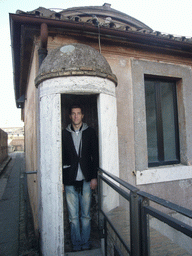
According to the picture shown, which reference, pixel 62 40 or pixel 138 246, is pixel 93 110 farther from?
pixel 138 246

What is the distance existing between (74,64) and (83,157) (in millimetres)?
1319

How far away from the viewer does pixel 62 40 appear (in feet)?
10.8

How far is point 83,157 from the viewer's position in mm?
2756

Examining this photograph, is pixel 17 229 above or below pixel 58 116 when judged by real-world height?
below

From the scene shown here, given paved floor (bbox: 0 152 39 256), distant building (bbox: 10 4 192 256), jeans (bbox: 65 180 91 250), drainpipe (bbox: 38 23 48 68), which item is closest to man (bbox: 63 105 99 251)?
jeans (bbox: 65 180 91 250)

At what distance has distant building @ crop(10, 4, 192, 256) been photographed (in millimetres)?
2428

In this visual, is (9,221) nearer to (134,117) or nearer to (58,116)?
(58,116)

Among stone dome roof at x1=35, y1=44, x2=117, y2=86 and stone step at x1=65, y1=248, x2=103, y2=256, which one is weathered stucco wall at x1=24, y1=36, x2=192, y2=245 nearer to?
stone dome roof at x1=35, y1=44, x2=117, y2=86

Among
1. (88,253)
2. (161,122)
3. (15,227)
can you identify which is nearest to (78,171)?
(88,253)

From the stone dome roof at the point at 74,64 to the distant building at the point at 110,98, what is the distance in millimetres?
13

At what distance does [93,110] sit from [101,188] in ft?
5.19

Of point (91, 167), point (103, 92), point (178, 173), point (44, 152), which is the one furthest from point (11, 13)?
point (178, 173)

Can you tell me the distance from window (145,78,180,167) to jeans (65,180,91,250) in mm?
1622

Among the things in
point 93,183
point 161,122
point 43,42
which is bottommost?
point 93,183
